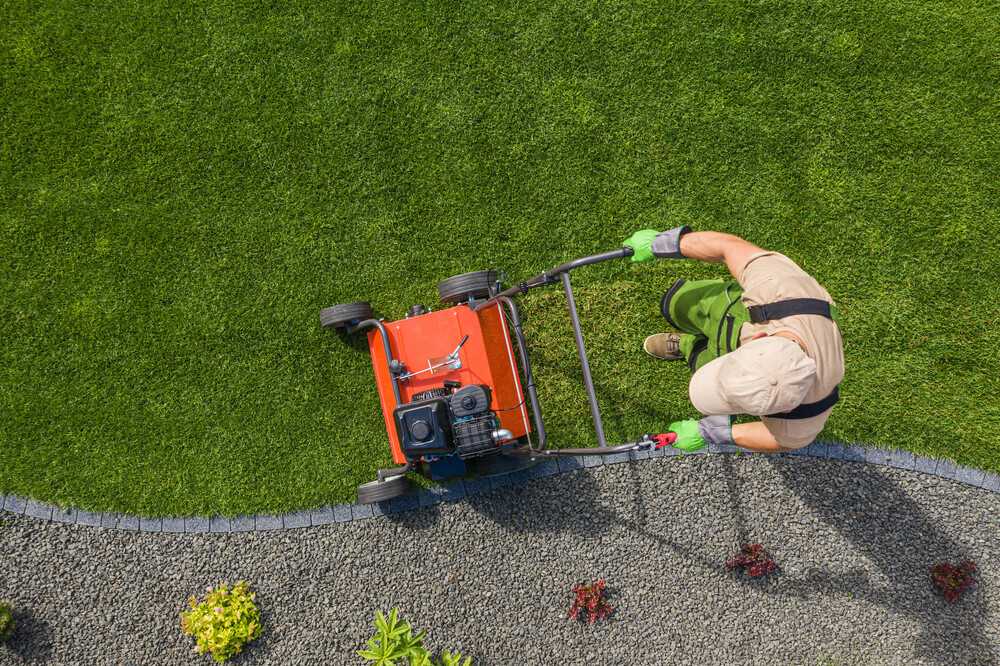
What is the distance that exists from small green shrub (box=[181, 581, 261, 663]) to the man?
385 cm

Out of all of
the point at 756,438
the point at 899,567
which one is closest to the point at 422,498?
the point at 756,438

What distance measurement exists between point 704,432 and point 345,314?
2834mm

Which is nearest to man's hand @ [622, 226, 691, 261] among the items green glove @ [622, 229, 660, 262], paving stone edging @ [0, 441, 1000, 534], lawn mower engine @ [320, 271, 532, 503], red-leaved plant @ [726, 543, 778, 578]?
green glove @ [622, 229, 660, 262]

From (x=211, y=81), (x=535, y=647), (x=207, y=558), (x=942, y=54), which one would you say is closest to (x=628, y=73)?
(x=942, y=54)

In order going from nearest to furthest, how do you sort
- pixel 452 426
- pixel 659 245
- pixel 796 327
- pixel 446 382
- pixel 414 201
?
pixel 796 327 < pixel 659 245 < pixel 452 426 < pixel 446 382 < pixel 414 201

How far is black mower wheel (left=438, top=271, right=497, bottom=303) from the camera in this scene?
4.67 metres

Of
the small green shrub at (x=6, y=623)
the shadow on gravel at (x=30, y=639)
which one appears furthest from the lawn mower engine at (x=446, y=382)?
the small green shrub at (x=6, y=623)

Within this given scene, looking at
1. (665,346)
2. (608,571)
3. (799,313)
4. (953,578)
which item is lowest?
(953,578)

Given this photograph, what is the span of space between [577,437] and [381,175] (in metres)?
2.89

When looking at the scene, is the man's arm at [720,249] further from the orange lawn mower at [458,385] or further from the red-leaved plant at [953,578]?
the red-leaved plant at [953,578]

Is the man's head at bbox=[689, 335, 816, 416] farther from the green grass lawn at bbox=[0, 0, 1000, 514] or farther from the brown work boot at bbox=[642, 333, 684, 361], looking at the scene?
the green grass lawn at bbox=[0, 0, 1000, 514]

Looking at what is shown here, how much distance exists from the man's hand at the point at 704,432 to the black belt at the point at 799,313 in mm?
393

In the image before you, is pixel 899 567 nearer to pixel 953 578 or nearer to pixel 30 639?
pixel 953 578

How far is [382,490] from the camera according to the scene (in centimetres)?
467
